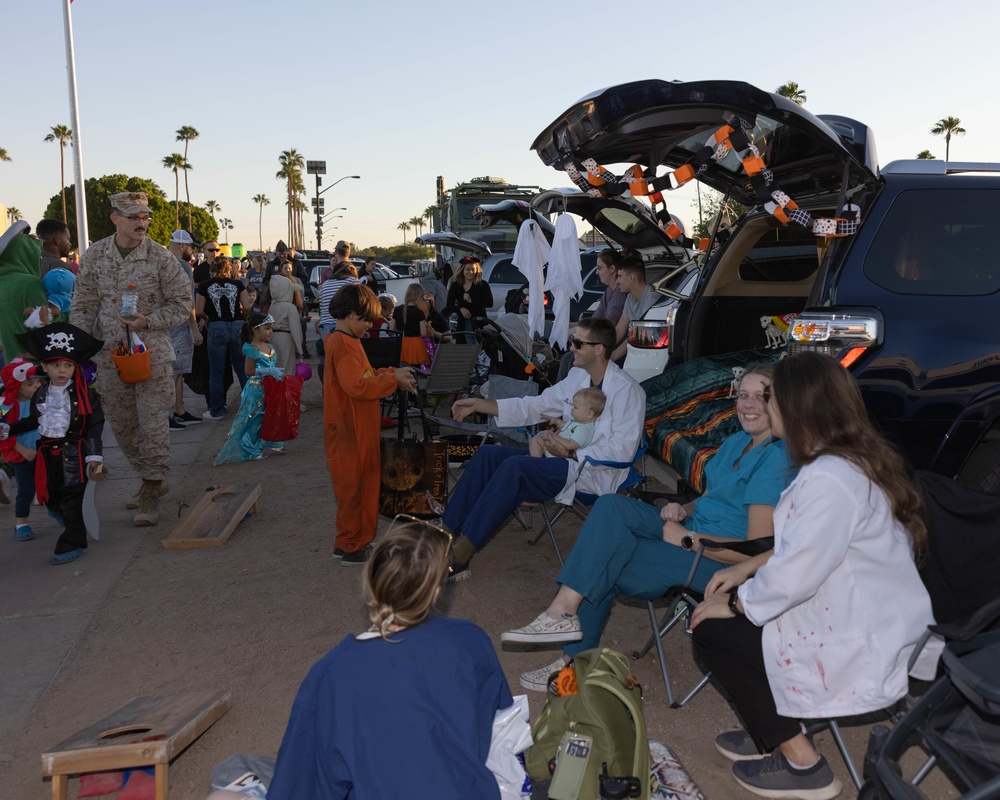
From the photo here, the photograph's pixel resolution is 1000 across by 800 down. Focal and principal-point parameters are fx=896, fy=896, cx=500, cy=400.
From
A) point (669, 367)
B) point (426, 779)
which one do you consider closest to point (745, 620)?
point (426, 779)

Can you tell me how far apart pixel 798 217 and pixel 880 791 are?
9.94ft

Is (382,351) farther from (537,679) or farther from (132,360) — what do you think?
(537,679)

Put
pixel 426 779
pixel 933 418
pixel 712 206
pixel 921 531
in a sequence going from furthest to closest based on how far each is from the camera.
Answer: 1. pixel 712 206
2. pixel 933 418
3. pixel 921 531
4. pixel 426 779

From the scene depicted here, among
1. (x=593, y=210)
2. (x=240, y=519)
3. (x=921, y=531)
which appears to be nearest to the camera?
(x=921, y=531)

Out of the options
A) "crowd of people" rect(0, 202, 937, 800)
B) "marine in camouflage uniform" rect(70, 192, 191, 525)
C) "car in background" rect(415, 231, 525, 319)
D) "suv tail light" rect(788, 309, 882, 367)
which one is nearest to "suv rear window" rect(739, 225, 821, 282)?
"crowd of people" rect(0, 202, 937, 800)

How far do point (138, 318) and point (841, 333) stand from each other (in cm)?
471

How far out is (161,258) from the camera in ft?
21.6

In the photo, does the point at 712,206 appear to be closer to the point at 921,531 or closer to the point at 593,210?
the point at 593,210

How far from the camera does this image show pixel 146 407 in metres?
6.51

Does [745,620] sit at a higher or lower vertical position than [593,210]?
lower

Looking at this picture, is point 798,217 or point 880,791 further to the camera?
point 798,217

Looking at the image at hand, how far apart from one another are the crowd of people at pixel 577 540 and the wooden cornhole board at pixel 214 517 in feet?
1.32

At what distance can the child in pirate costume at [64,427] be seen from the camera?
5586 millimetres

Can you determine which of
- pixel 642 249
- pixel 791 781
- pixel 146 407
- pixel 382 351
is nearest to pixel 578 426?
pixel 791 781
